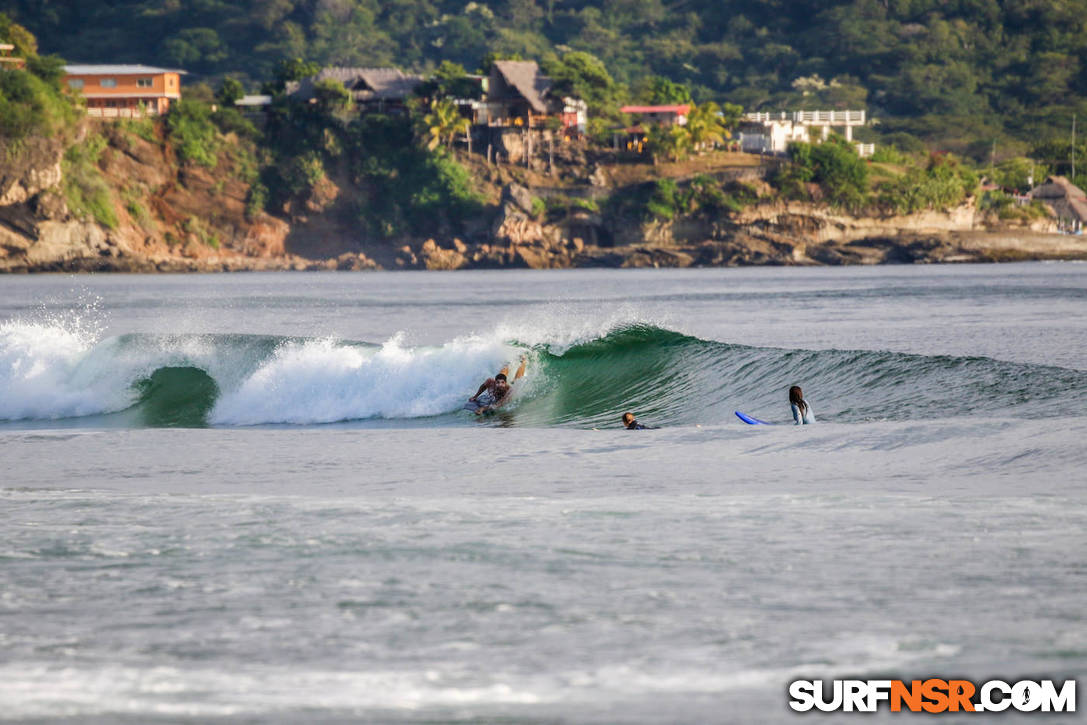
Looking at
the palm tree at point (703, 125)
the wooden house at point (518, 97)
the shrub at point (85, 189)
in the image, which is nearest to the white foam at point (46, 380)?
the shrub at point (85, 189)

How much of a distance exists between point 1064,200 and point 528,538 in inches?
5224

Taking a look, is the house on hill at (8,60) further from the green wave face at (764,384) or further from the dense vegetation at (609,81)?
the green wave face at (764,384)

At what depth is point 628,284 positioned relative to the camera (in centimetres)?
7400

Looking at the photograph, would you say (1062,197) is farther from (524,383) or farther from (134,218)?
(524,383)

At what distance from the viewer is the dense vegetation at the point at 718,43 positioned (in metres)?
164

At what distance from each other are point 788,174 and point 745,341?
287ft

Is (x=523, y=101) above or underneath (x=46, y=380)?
above

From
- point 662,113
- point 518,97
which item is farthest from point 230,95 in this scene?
point 662,113

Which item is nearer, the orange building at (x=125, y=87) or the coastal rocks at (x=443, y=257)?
the coastal rocks at (x=443, y=257)

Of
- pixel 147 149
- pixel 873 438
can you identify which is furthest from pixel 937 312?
pixel 147 149

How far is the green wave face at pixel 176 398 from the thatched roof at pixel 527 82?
94.2 metres

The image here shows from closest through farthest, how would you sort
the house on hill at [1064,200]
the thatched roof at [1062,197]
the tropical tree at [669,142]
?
the tropical tree at [669,142]
the house on hill at [1064,200]
the thatched roof at [1062,197]

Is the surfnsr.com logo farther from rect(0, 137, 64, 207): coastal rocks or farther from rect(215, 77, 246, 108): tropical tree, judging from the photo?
rect(215, 77, 246, 108): tropical tree

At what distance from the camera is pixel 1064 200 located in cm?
13062
